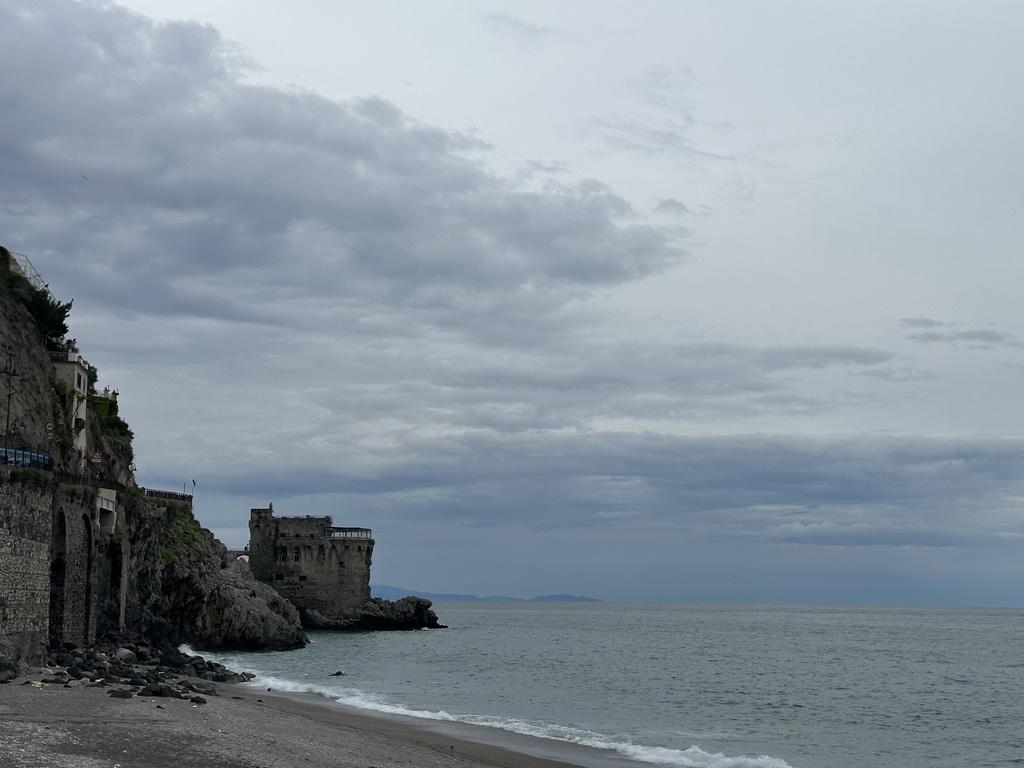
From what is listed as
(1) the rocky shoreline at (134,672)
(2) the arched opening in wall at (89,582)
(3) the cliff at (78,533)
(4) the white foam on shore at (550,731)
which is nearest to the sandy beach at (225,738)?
(1) the rocky shoreline at (134,672)

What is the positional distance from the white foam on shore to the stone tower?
4747 centimetres

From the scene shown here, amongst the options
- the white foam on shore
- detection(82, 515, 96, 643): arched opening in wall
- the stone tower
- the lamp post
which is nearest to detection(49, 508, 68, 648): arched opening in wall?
detection(82, 515, 96, 643): arched opening in wall

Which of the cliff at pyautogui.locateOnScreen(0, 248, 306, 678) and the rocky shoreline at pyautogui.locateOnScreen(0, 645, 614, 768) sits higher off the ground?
the cliff at pyautogui.locateOnScreen(0, 248, 306, 678)

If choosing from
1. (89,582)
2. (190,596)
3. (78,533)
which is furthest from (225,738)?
(190,596)

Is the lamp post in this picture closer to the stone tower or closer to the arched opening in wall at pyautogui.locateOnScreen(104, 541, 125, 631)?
the arched opening in wall at pyautogui.locateOnScreen(104, 541, 125, 631)

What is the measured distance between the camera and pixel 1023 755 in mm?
39188

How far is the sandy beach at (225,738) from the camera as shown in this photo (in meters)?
22.3

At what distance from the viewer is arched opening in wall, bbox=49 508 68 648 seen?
136ft

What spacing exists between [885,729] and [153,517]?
137 feet

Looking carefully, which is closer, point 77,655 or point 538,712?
point 77,655

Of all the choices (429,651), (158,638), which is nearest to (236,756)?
(158,638)

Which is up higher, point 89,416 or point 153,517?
point 89,416

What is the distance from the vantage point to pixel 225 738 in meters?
26.3

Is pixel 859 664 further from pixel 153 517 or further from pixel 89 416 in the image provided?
pixel 89 416
